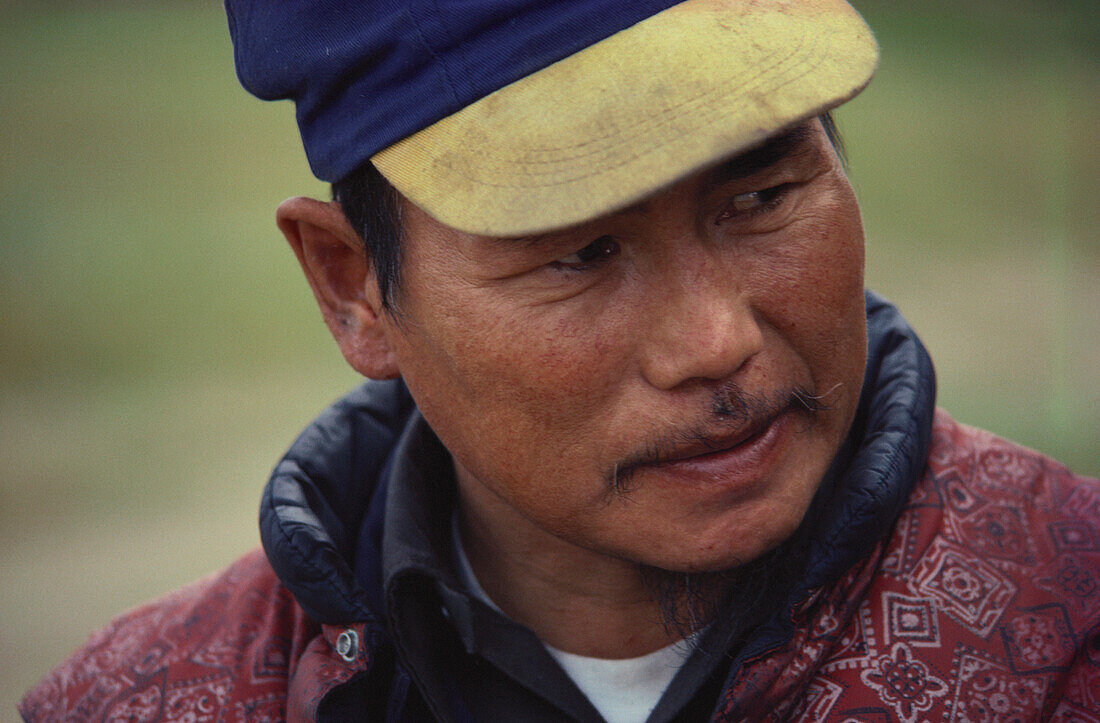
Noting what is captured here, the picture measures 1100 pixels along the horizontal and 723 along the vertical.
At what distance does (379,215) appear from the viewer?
1.78 meters

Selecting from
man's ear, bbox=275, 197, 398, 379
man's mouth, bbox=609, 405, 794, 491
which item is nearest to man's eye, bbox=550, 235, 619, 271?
man's mouth, bbox=609, 405, 794, 491

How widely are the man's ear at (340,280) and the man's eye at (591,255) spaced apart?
458 mm

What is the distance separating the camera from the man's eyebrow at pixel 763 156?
5.03 feet

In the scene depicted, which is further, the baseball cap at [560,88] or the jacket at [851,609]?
the jacket at [851,609]

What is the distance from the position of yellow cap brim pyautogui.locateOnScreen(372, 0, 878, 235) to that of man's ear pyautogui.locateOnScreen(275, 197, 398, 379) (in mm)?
394

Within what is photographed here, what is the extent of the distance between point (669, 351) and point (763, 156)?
33 centimetres

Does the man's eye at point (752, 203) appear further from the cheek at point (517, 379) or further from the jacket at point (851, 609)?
the jacket at point (851, 609)

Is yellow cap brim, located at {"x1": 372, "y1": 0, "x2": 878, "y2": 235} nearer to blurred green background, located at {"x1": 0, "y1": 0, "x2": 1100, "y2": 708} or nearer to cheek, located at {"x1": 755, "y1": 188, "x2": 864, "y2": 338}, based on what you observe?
cheek, located at {"x1": 755, "y1": 188, "x2": 864, "y2": 338}

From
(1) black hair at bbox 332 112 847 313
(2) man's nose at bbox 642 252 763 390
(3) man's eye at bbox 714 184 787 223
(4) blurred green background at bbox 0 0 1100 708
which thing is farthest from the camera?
(4) blurred green background at bbox 0 0 1100 708

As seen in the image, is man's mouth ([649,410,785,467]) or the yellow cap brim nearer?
the yellow cap brim

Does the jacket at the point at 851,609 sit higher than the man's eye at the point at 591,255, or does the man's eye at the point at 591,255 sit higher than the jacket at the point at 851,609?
the man's eye at the point at 591,255

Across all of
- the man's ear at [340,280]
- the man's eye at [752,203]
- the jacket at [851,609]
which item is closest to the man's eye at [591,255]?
the man's eye at [752,203]

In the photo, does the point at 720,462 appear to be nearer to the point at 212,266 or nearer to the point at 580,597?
the point at 580,597

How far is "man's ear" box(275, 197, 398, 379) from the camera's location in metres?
1.91
